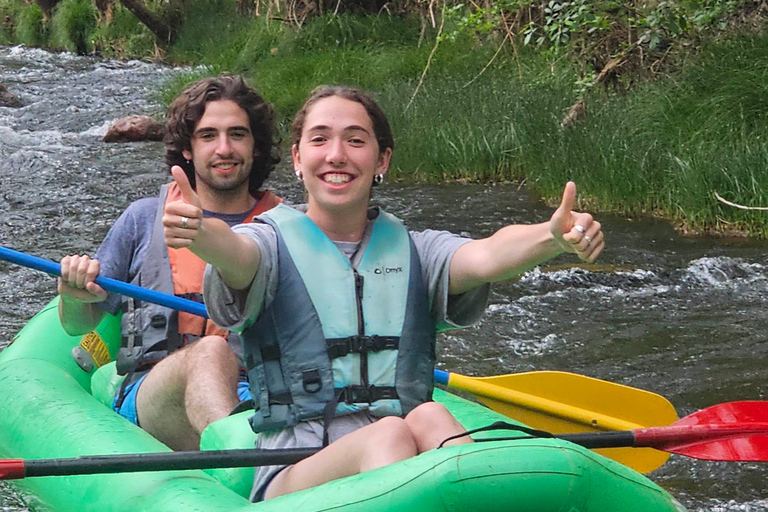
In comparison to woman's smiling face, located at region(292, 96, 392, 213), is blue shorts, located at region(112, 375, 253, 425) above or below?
below

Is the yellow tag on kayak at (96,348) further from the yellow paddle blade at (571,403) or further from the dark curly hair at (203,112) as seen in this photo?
the yellow paddle blade at (571,403)

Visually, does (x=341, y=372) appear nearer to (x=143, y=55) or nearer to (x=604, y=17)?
(x=604, y=17)

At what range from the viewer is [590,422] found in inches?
112

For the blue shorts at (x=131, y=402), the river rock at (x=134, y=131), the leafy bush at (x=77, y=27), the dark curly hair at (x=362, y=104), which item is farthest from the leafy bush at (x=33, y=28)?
the dark curly hair at (x=362, y=104)

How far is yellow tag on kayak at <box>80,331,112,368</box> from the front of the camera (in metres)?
3.08

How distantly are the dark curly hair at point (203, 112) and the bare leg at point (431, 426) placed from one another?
3.99ft

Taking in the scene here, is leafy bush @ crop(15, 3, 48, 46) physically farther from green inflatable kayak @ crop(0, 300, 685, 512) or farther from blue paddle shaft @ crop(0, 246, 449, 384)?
blue paddle shaft @ crop(0, 246, 449, 384)

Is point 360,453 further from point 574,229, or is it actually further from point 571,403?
point 571,403

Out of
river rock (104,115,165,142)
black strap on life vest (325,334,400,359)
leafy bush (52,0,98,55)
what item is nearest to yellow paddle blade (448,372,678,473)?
black strap on life vest (325,334,400,359)

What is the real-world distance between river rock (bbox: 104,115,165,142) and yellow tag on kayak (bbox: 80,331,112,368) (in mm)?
5850

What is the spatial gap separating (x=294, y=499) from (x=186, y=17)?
40.5ft

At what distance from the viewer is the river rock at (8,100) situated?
10.2 meters

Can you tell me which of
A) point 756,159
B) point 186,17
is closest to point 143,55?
point 186,17

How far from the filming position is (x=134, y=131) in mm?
8742
